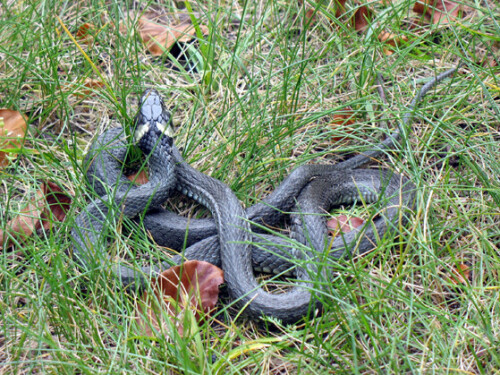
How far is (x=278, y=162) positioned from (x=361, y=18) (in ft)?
5.81

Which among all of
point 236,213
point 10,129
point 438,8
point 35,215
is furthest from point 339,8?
point 35,215

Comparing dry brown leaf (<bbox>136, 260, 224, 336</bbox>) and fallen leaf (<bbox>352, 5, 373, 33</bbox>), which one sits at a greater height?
fallen leaf (<bbox>352, 5, 373, 33</bbox>)

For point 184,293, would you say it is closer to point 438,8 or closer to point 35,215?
point 35,215

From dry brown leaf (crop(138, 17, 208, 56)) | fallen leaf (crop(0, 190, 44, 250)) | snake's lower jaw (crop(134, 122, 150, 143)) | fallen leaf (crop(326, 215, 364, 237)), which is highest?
dry brown leaf (crop(138, 17, 208, 56))

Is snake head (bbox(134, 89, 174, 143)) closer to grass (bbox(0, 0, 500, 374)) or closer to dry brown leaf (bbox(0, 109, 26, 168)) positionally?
grass (bbox(0, 0, 500, 374))

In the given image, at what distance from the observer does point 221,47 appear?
180 inches

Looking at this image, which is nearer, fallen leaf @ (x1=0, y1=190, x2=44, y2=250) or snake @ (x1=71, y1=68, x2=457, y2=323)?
snake @ (x1=71, y1=68, x2=457, y2=323)

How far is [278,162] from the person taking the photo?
4059 mm

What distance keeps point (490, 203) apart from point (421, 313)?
1103mm

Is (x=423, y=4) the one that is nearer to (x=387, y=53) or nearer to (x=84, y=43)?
(x=387, y=53)

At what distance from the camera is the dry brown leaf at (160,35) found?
16.1 ft

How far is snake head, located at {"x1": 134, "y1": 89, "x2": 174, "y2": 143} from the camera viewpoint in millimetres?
4082

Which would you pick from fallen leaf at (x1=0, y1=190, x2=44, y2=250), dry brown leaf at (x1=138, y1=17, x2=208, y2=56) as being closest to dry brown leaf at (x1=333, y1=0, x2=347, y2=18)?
dry brown leaf at (x1=138, y1=17, x2=208, y2=56)

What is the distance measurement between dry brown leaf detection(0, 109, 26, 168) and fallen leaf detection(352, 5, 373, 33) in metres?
3.00
